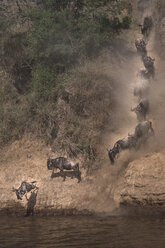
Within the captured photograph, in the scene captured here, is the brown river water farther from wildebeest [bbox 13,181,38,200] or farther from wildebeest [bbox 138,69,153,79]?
wildebeest [bbox 138,69,153,79]

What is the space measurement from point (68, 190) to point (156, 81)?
29.1 feet

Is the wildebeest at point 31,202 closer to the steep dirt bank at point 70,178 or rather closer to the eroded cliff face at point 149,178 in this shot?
the steep dirt bank at point 70,178

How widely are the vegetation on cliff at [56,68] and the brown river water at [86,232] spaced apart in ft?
18.5

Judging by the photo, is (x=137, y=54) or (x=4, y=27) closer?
(x=137, y=54)

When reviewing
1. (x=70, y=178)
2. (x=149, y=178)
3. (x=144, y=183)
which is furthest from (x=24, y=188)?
(x=149, y=178)

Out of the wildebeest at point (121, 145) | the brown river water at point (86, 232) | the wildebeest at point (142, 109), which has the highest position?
the wildebeest at point (142, 109)

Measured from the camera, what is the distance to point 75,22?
24562 millimetres

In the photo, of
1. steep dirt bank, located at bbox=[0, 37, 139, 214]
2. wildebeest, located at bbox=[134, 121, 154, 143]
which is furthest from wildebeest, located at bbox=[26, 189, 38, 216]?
wildebeest, located at bbox=[134, 121, 154, 143]

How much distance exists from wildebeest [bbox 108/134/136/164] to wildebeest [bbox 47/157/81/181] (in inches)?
74.7

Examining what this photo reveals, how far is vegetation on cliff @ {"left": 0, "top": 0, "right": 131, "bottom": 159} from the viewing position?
20000mm

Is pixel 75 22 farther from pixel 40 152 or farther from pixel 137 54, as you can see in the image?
pixel 40 152

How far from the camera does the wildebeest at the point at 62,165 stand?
54.2 feet

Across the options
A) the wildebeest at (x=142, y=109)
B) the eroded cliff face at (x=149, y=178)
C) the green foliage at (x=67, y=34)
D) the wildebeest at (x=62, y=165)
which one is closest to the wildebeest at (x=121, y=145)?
the eroded cliff face at (x=149, y=178)

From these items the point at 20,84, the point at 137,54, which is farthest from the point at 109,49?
the point at 20,84
